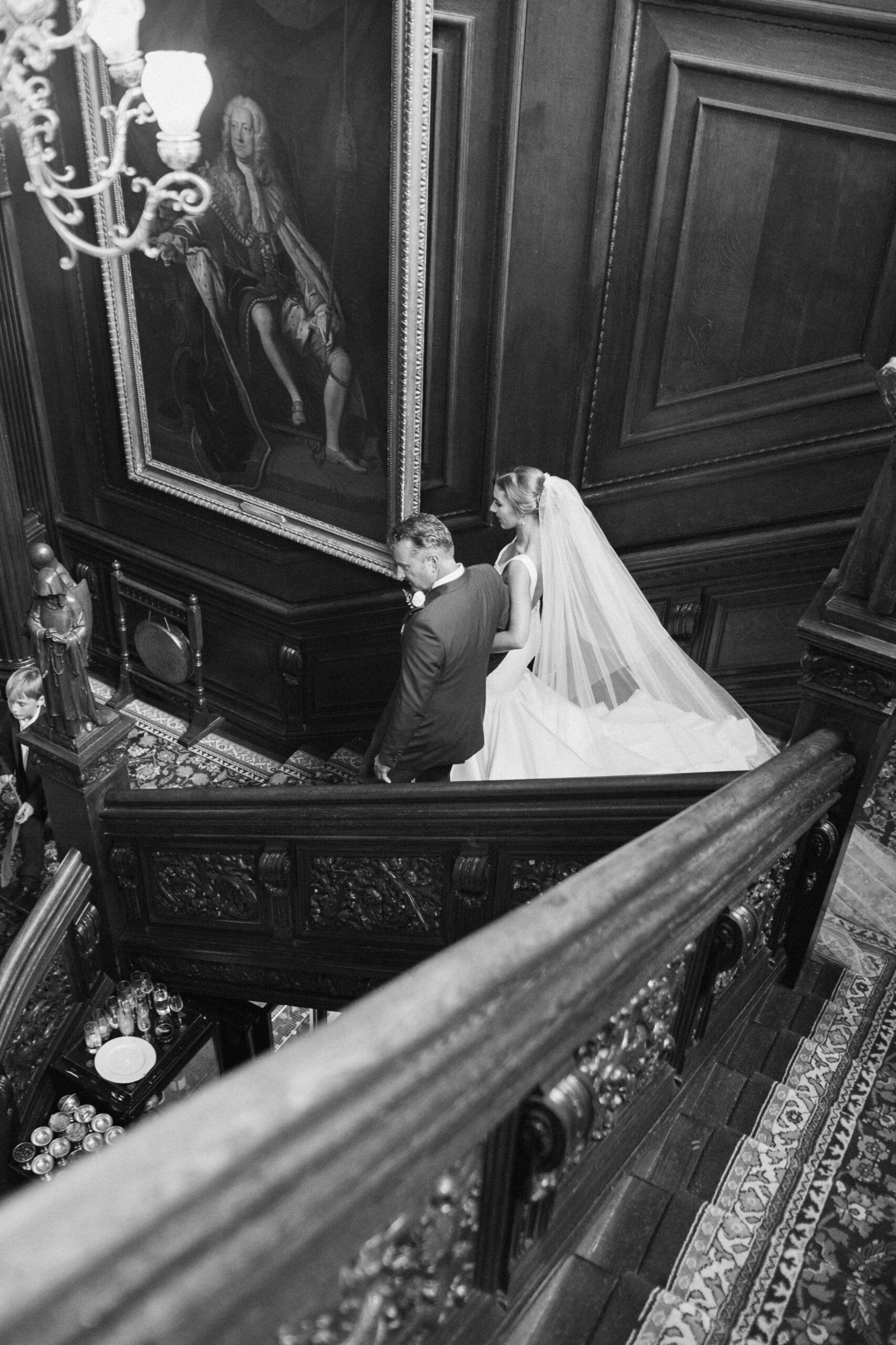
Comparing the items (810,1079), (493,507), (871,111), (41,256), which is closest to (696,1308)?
(810,1079)

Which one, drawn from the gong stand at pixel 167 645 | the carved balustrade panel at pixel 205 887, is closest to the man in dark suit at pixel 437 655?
the carved balustrade panel at pixel 205 887

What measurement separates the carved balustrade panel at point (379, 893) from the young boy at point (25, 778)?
1.86m

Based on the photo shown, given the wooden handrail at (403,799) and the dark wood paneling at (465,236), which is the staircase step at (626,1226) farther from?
the dark wood paneling at (465,236)

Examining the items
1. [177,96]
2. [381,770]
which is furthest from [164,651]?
[177,96]

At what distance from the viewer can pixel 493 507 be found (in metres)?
5.12

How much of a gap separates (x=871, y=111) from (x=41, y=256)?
4829 mm

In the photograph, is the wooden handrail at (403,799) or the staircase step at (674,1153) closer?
the staircase step at (674,1153)

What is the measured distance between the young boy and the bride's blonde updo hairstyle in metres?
2.25

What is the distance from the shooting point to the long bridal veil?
5082mm

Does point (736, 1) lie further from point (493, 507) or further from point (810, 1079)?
point (810, 1079)

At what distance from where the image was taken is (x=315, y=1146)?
965 millimetres

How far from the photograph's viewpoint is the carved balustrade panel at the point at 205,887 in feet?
12.0

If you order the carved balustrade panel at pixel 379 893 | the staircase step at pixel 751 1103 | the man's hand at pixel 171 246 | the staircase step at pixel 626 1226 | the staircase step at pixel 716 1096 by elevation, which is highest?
the man's hand at pixel 171 246

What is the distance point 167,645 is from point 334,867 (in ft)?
14.1
